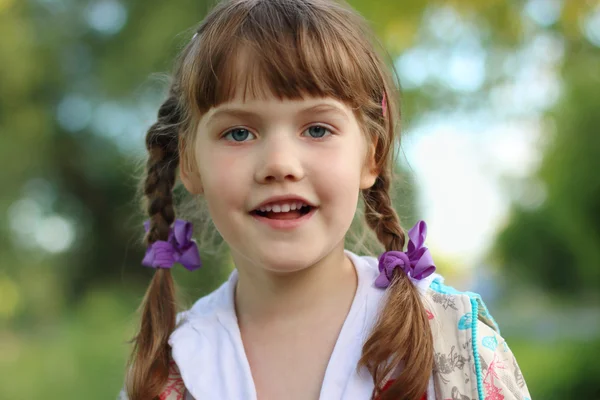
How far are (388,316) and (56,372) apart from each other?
194 inches

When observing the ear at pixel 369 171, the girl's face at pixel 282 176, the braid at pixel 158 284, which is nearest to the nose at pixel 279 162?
the girl's face at pixel 282 176

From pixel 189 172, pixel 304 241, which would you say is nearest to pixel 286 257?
pixel 304 241

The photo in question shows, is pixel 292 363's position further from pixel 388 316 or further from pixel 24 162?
pixel 24 162

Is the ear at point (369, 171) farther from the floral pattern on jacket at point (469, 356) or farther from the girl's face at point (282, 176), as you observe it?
the floral pattern on jacket at point (469, 356)

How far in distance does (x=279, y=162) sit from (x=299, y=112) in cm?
13

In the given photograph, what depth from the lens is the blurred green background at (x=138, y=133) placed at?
7.32 metres

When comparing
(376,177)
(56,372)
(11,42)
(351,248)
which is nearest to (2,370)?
(56,372)

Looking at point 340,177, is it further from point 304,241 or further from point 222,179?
point 222,179

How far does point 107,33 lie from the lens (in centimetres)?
845

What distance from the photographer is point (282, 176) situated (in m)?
1.57

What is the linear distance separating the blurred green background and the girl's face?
509 centimetres

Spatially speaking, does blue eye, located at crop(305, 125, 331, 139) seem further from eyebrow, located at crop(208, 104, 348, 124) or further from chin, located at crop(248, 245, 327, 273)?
chin, located at crop(248, 245, 327, 273)

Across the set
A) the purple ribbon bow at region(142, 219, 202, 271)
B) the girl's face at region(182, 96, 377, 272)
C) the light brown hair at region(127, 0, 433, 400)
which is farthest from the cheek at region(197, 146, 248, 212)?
the purple ribbon bow at region(142, 219, 202, 271)

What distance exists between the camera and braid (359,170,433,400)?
5.17 ft
